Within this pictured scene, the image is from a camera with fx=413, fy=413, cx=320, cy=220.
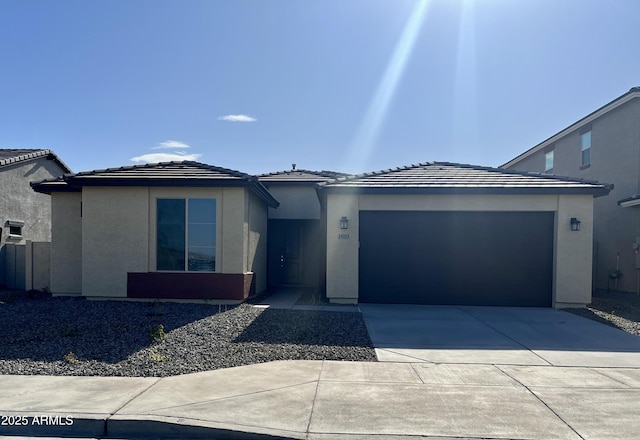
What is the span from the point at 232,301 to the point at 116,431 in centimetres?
633

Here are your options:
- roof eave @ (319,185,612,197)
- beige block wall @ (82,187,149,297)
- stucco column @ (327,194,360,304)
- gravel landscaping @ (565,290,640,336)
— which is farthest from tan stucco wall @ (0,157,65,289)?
gravel landscaping @ (565,290,640,336)

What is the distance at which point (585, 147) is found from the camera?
16578mm

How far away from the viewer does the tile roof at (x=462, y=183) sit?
10.8 meters

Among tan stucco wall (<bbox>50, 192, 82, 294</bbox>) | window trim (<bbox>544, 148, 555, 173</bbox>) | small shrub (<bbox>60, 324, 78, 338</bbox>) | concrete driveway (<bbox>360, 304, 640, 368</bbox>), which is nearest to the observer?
concrete driveway (<bbox>360, 304, 640, 368</bbox>)

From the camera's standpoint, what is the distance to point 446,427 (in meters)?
4.13

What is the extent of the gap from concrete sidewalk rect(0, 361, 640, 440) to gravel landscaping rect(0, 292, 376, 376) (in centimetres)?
46

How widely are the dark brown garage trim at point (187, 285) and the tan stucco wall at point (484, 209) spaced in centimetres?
252

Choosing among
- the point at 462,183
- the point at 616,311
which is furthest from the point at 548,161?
the point at 462,183

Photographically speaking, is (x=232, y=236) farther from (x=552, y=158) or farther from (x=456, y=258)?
(x=552, y=158)

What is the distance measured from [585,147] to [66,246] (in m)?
18.8

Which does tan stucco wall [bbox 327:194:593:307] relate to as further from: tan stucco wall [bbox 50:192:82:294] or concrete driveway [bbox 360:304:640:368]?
tan stucco wall [bbox 50:192:82:294]

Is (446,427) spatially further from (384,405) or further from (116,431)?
(116,431)

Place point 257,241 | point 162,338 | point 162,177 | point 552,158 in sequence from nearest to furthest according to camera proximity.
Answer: point 162,338, point 162,177, point 257,241, point 552,158

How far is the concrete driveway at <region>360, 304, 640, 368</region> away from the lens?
6.57 metres
